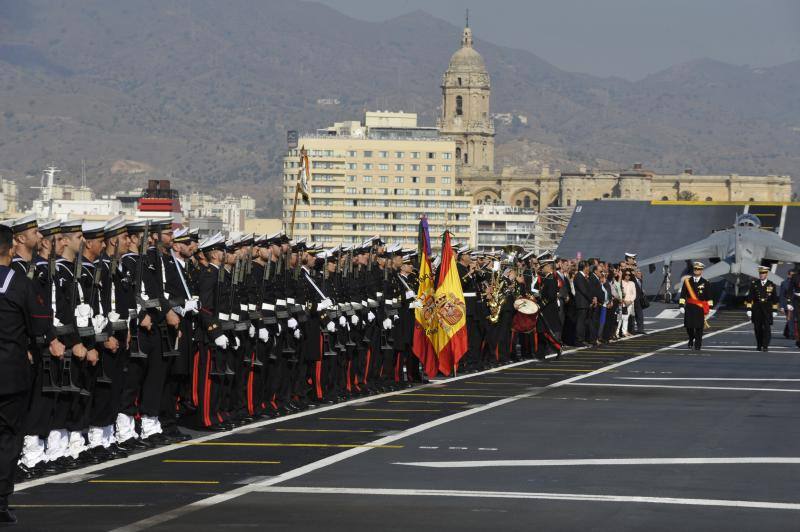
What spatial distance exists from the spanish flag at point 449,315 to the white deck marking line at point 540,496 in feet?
37.6

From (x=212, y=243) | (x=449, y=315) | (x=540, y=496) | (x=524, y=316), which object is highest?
(x=212, y=243)

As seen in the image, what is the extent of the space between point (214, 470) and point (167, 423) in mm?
2423

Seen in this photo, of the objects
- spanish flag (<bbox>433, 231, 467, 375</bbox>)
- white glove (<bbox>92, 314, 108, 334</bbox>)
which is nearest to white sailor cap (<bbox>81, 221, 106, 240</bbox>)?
white glove (<bbox>92, 314, 108, 334</bbox>)

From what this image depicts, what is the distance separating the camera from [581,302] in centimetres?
3297

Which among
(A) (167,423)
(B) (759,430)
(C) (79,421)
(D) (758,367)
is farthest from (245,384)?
(D) (758,367)

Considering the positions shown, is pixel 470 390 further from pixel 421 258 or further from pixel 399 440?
pixel 399 440

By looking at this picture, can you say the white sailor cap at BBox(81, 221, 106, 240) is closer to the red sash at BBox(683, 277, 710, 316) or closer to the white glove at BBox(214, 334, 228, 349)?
the white glove at BBox(214, 334, 228, 349)

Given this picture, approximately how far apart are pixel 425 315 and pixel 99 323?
32.9 ft

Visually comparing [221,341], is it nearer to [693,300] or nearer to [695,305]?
[695,305]

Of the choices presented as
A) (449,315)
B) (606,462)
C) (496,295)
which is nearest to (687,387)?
(449,315)

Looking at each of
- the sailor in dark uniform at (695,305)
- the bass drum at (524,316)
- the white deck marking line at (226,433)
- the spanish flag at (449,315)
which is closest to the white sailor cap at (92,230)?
the white deck marking line at (226,433)

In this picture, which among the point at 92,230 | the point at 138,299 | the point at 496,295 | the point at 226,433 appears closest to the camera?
the point at 92,230

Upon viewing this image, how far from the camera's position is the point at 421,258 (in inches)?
938

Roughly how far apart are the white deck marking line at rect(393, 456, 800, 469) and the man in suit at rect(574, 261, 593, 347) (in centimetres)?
1873
